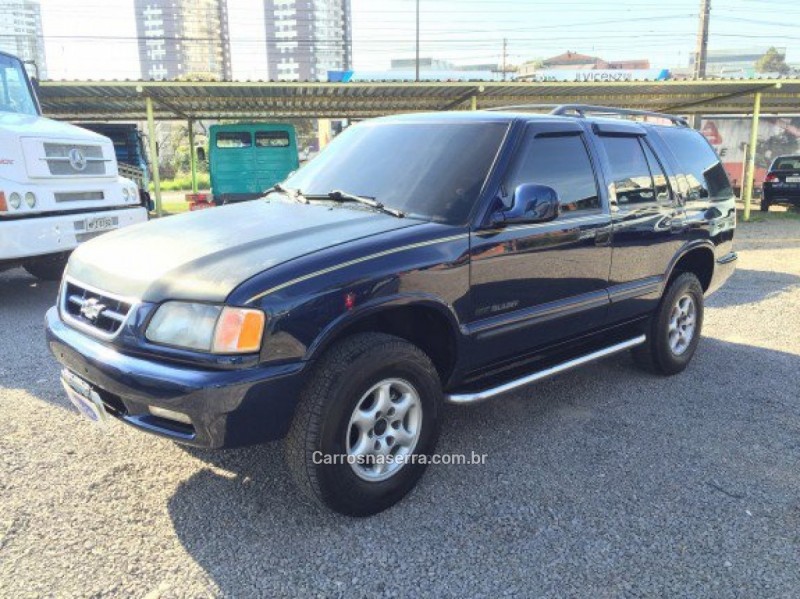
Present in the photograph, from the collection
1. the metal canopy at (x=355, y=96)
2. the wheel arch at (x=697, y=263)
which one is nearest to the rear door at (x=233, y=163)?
the metal canopy at (x=355, y=96)

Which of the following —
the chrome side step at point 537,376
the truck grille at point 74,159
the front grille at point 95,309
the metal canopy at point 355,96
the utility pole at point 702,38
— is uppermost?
the utility pole at point 702,38

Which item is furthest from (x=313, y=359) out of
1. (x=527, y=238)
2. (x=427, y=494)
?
(x=527, y=238)

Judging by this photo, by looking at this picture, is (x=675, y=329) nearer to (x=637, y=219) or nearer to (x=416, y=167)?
(x=637, y=219)

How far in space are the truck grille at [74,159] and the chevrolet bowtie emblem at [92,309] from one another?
4396 millimetres

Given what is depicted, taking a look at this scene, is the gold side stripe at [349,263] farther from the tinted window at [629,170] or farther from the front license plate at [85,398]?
the tinted window at [629,170]

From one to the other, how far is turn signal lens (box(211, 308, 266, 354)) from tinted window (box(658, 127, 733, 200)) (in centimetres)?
366

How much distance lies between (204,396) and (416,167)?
1.81m

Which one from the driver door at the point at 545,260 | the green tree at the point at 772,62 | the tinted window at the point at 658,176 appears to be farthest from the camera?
the green tree at the point at 772,62

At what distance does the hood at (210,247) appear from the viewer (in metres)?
2.63

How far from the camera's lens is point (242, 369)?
8.14ft

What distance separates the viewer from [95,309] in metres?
2.87

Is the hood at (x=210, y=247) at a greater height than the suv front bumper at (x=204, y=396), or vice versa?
the hood at (x=210, y=247)

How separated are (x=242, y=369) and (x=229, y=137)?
15.0 meters

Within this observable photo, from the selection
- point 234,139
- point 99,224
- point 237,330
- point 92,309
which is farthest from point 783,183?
point 92,309
